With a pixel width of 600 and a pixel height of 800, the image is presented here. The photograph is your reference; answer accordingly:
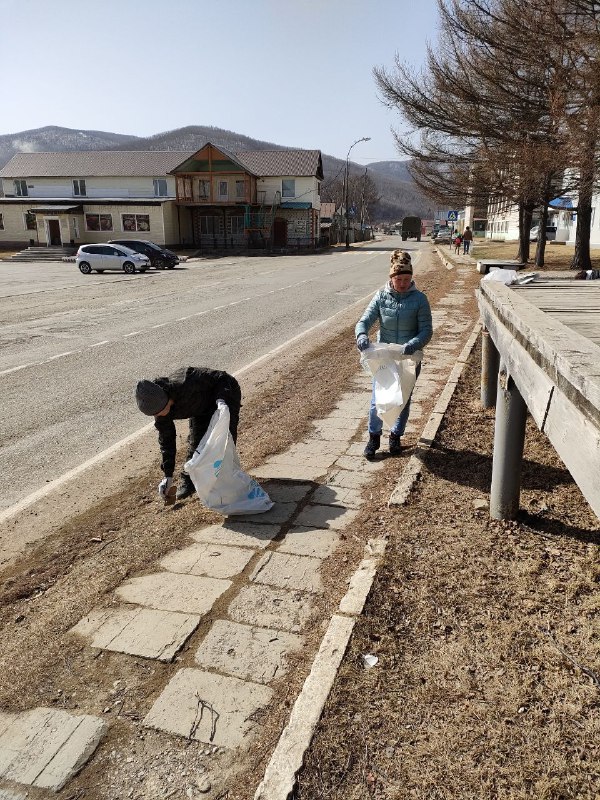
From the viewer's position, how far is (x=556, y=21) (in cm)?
1364

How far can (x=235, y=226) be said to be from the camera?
52719 mm

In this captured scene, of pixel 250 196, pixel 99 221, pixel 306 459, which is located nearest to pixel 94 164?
pixel 99 221

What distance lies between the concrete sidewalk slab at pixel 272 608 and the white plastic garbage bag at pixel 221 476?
2.73ft

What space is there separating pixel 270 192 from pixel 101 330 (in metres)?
43.9

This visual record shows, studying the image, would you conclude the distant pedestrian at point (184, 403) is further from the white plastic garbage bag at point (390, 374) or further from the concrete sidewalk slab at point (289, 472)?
the white plastic garbage bag at point (390, 374)

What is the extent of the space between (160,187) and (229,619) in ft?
172

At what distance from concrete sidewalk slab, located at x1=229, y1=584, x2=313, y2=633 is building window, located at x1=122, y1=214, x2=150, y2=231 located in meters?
48.1

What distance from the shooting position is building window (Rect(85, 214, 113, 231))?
48031 mm

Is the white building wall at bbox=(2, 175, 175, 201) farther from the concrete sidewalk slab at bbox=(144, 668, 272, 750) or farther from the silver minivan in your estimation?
the concrete sidewalk slab at bbox=(144, 668, 272, 750)

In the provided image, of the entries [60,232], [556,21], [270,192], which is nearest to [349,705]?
[556,21]

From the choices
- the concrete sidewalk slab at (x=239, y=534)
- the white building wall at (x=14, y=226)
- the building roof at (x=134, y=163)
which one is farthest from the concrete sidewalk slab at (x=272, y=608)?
the white building wall at (x=14, y=226)

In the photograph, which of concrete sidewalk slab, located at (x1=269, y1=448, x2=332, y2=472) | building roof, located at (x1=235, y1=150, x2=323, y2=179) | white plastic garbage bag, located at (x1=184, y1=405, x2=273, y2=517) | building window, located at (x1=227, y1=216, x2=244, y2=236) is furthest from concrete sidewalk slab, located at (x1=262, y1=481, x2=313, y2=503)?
building roof, located at (x1=235, y1=150, x2=323, y2=179)

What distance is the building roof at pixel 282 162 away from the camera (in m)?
52.7

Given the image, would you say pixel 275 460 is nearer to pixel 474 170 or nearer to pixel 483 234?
pixel 474 170
